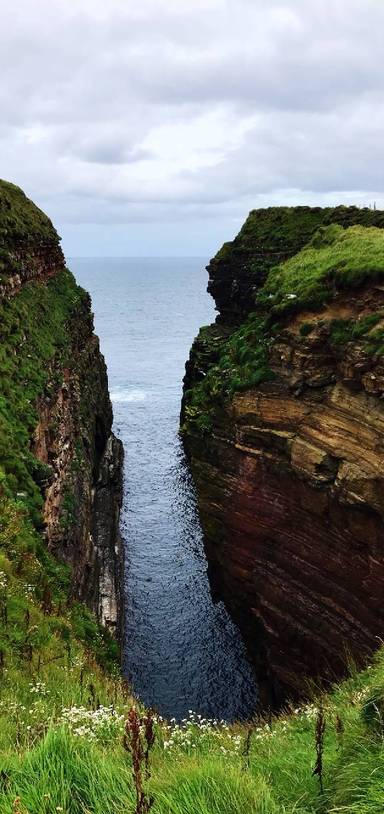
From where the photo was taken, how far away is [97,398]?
43062mm

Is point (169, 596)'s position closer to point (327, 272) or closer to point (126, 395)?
point (327, 272)

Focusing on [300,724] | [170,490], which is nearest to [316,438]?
[300,724]

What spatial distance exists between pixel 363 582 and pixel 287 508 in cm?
451

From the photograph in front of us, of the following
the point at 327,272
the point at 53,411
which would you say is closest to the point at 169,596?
the point at 53,411

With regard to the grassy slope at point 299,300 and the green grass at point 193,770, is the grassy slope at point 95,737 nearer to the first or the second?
the green grass at point 193,770

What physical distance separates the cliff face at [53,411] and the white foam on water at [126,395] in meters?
46.9

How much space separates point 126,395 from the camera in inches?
3684

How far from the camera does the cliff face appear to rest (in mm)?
18594

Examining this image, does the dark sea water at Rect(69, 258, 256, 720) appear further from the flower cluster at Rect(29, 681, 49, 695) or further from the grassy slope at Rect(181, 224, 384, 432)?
the flower cluster at Rect(29, 681, 49, 695)

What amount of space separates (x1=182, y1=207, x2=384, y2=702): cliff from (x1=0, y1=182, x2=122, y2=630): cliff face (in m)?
6.33

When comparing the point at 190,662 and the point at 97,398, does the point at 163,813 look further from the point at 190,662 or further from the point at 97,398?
the point at 97,398

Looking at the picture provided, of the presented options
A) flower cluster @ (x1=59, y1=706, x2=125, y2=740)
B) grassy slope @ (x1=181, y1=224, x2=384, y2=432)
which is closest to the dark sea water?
grassy slope @ (x1=181, y1=224, x2=384, y2=432)

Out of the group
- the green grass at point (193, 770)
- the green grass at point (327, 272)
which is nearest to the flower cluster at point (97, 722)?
the green grass at point (193, 770)

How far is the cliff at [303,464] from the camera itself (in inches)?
767
